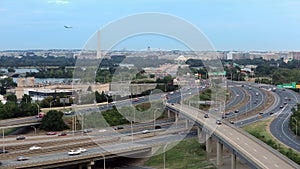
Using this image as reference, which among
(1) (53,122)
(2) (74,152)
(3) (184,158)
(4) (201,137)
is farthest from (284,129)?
(1) (53,122)

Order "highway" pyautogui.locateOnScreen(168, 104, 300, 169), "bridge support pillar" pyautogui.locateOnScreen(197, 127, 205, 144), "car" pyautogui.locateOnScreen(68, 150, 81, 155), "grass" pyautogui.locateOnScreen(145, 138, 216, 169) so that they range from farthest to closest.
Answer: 1. "bridge support pillar" pyautogui.locateOnScreen(197, 127, 205, 144)
2. "grass" pyautogui.locateOnScreen(145, 138, 216, 169)
3. "car" pyautogui.locateOnScreen(68, 150, 81, 155)
4. "highway" pyautogui.locateOnScreen(168, 104, 300, 169)

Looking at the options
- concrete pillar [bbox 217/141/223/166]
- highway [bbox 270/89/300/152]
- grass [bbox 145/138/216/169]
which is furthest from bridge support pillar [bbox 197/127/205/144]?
highway [bbox 270/89/300/152]

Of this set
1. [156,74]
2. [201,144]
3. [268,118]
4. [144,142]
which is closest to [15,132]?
[144,142]

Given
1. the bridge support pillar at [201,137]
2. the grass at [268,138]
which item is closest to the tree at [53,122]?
the bridge support pillar at [201,137]

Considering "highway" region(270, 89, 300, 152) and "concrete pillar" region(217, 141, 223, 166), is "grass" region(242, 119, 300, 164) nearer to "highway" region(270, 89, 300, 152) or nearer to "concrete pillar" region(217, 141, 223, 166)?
"highway" region(270, 89, 300, 152)

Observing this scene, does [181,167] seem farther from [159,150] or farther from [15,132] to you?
[15,132]

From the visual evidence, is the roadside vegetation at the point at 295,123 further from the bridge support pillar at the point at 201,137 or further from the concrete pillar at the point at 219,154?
the concrete pillar at the point at 219,154
